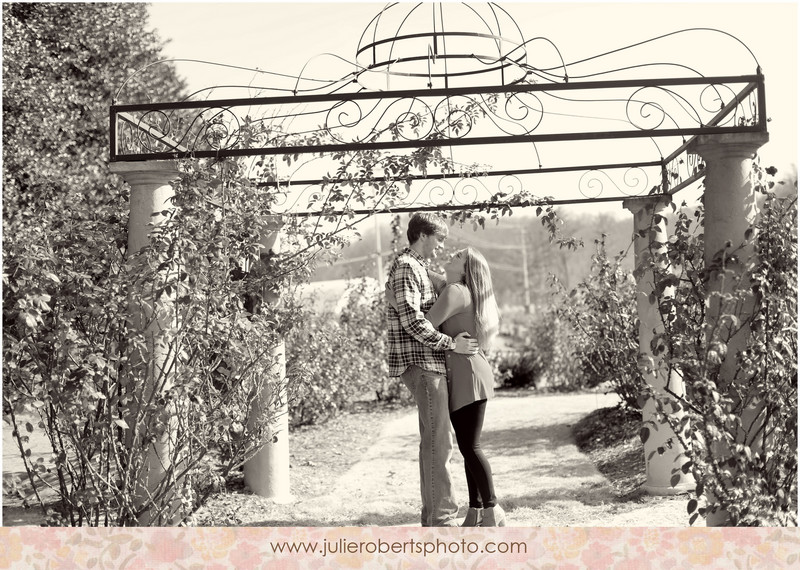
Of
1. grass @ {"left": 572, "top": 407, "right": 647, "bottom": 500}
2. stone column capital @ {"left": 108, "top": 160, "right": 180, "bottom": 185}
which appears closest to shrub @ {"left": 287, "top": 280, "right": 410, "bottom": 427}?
grass @ {"left": 572, "top": 407, "right": 647, "bottom": 500}

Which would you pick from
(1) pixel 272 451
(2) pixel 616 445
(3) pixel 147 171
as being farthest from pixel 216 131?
(2) pixel 616 445

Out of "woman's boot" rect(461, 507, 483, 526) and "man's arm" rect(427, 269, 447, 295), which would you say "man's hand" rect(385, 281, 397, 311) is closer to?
"man's arm" rect(427, 269, 447, 295)

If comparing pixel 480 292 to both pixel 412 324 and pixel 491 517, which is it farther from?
pixel 491 517

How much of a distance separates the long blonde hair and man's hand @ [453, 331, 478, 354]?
0.06 metres

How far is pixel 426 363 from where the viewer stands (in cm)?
385

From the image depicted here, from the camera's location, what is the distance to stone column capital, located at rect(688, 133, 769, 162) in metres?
3.50

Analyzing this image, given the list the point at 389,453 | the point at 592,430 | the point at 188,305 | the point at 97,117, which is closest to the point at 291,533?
the point at 188,305

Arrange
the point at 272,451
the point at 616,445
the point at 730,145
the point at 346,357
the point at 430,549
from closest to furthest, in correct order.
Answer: the point at 430,549 → the point at 730,145 → the point at 272,451 → the point at 616,445 → the point at 346,357

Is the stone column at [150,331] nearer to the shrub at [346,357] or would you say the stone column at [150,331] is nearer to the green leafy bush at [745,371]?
the green leafy bush at [745,371]

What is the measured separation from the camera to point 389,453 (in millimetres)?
7809

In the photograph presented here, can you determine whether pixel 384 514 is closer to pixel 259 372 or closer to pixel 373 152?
pixel 259 372

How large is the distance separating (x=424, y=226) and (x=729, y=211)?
1.44 m

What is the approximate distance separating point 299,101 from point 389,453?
16.2ft

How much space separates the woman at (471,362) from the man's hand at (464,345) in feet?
0.14
